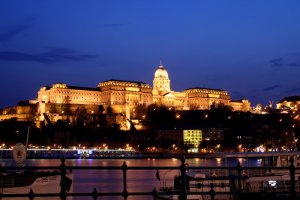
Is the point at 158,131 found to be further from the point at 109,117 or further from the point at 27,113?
the point at 27,113

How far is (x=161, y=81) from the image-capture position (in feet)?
489

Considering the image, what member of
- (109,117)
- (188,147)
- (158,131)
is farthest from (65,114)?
(188,147)

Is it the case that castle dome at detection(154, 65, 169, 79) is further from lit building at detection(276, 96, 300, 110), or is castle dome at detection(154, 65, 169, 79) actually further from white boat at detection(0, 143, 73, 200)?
white boat at detection(0, 143, 73, 200)

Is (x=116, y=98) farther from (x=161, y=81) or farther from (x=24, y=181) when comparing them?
(x=24, y=181)

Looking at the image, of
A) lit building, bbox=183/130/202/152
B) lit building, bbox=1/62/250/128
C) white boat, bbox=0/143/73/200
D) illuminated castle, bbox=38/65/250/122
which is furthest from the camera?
illuminated castle, bbox=38/65/250/122

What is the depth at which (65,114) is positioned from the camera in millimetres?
118875

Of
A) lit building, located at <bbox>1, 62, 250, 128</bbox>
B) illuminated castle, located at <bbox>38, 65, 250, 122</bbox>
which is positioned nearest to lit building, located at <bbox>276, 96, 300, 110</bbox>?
illuminated castle, located at <bbox>38, 65, 250, 122</bbox>

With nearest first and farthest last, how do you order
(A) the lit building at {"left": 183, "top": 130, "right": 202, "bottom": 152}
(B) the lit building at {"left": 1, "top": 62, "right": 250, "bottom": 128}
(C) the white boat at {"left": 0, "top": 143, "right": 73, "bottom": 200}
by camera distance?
1. (C) the white boat at {"left": 0, "top": 143, "right": 73, "bottom": 200}
2. (A) the lit building at {"left": 183, "top": 130, "right": 202, "bottom": 152}
3. (B) the lit building at {"left": 1, "top": 62, "right": 250, "bottom": 128}

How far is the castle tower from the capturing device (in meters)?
148

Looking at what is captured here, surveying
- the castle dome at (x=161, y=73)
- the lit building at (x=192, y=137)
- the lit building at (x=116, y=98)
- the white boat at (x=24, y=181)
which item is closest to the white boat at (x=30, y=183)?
the white boat at (x=24, y=181)

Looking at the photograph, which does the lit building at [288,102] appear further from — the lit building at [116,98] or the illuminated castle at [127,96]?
the lit building at [116,98]

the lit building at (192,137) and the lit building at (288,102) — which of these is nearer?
the lit building at (192,137)

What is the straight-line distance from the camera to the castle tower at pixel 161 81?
148000mm

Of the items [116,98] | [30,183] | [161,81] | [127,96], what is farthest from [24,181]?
[161,81]
